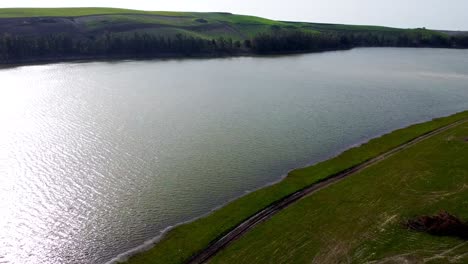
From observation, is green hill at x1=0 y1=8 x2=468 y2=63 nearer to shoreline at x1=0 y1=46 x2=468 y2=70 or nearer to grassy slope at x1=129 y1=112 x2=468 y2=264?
shoreline at x1=0 y1=46 x2=468 y2=70

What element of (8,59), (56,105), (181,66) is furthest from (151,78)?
(8,59)

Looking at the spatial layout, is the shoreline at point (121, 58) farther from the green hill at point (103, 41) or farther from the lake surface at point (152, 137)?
the lake surface at point (152, 137)

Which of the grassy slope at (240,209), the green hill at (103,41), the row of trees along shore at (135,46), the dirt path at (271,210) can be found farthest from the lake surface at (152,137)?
the green hill at (103,41)

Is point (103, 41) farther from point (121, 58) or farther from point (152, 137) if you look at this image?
point (152, 137)

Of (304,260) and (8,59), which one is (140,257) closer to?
(304,260)

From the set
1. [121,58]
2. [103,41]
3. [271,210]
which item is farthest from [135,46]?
[271,210]

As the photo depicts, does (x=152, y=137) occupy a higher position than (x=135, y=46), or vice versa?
(x=135, y=46)

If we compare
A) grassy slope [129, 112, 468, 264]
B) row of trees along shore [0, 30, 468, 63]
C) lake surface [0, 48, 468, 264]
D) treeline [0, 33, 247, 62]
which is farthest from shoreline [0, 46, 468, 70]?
grassy slope [129, 112, 468, 264]

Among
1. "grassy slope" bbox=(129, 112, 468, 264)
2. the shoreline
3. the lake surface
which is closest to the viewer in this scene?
"grassy slope" bbox=(129, 112, 468, 264)
